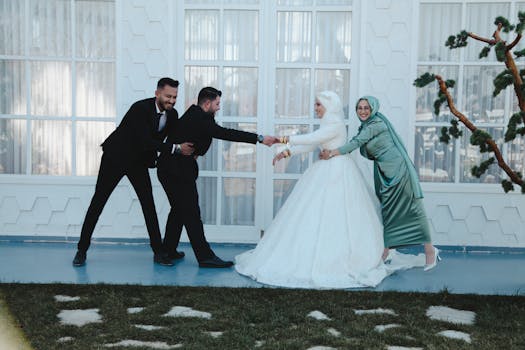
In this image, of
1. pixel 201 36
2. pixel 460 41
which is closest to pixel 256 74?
pixel 201 36

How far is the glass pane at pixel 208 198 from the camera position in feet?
22.4

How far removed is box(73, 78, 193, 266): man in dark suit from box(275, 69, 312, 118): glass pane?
1.36 m

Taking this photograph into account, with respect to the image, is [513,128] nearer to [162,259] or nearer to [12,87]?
[162,259]

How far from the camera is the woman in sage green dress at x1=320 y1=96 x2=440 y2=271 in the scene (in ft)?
18.3

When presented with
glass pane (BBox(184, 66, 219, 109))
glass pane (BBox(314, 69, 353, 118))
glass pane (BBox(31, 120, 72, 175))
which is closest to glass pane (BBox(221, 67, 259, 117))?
glass pane (BBox(184, 66, 219, 109))

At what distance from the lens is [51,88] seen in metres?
6.79

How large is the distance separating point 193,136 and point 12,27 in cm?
258

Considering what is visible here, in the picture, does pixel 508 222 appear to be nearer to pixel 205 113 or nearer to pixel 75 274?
pixel 205 113

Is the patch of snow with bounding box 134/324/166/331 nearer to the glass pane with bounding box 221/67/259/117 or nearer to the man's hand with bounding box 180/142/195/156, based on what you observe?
the man's hand with bounding box 180/142/195/156

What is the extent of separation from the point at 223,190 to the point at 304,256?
186cm

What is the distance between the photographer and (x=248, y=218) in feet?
22.4

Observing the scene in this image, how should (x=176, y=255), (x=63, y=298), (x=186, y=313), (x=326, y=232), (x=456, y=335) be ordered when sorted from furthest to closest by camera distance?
(x=176, y=255), (x=326, y=232), (x=63, y=298), (x=186, y=313), (x=456, y=335)

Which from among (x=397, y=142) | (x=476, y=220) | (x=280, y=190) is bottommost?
(x=476, y=220)

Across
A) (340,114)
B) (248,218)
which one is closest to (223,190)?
(248,218)
